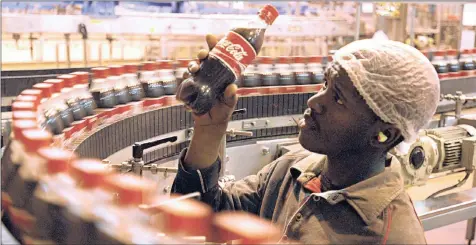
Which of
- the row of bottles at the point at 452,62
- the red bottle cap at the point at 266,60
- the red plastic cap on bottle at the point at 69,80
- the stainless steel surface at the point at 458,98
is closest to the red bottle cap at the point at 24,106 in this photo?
the red plastic cap on bottle at the point at 69,80

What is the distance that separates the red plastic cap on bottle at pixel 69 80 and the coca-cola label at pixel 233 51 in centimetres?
72

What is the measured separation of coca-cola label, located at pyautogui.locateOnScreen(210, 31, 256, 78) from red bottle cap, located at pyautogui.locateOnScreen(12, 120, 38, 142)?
0.44 meters

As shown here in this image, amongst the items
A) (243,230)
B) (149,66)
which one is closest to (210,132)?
(243,230)

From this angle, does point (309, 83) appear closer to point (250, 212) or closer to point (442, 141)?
point (442, 141)

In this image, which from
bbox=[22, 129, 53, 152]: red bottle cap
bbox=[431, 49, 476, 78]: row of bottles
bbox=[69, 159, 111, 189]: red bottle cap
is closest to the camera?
bbox=[69, 159, 111, 189]: red bottle cap

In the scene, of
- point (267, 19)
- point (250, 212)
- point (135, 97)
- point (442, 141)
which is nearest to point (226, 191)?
point (250, 212)

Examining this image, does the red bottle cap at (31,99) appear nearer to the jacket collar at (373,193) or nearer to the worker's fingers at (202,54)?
the worker's fingers at (202,54)

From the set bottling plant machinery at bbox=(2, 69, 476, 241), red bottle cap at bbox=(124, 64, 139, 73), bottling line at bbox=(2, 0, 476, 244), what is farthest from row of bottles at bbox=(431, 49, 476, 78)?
red bottle cap at bbox=(124, 64, 139, 73)

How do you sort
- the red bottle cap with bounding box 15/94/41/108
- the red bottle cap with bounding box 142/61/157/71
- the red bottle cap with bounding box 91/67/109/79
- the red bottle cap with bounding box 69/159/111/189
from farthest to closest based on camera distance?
the red bottle cap with bounding box 142/61/157/71 < the red bottle cap with bounding box 91/67/109/79 < the red bottle cap with bounding box 15/94/41/108 < the red bottle cap with bounding box 69/159/111/189

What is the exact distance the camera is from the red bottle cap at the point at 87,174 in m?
0.81

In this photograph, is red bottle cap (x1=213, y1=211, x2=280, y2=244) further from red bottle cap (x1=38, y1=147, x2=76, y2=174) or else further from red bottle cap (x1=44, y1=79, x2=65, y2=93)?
red bottle cap (x1=44, y1=79, x2=65, y2=93)

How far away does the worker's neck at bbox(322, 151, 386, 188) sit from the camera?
4.05 feet

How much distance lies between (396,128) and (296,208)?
0.30 m

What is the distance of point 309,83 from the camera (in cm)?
319
